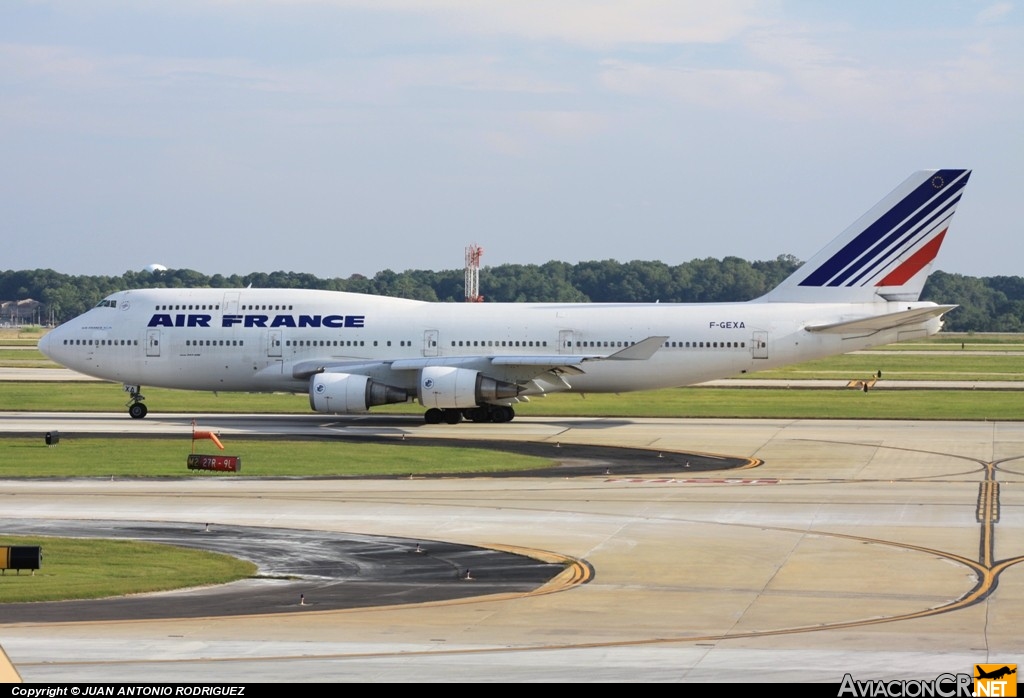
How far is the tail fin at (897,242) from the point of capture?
173ft

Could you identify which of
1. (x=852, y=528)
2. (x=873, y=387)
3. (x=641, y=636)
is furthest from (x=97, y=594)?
(x=873, y=387)

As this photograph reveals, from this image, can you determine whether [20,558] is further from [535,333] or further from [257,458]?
A: [535,333]

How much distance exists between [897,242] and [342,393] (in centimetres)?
2252

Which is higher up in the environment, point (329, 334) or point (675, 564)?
point (329, 334)

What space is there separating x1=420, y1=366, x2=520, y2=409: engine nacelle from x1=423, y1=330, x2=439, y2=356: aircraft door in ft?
9.42

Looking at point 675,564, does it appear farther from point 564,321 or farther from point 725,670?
point 564,321

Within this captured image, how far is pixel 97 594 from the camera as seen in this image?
20859mm

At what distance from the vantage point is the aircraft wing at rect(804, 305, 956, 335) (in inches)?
1971

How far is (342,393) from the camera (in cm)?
5022

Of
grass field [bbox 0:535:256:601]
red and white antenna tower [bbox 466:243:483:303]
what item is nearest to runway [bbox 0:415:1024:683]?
grass field [bbox 0:535:256:601]

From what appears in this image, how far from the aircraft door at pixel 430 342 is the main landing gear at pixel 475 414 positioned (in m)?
2.27

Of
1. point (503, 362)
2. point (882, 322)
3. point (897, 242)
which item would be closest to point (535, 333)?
point (503, 362)

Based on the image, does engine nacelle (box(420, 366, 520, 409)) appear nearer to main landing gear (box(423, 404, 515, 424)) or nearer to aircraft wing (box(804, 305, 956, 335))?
main landing gear (box(423, 404, 515, 424))

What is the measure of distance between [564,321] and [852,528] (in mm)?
26572
